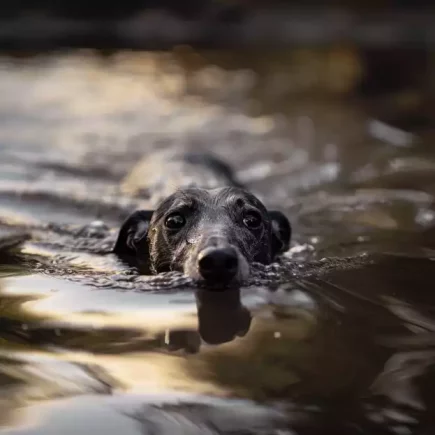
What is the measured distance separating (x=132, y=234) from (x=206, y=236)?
3.26 ft

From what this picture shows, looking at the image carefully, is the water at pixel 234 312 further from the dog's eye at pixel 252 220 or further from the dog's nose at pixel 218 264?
the dog's eye at pixel 252 220

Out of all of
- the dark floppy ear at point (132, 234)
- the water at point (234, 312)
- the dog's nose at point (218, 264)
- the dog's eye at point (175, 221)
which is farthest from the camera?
the dark floppy ear at point (132, 234)

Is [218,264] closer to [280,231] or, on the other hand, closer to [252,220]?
[252,220]

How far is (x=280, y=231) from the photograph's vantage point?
5047 mm

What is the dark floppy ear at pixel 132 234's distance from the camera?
4895 mm

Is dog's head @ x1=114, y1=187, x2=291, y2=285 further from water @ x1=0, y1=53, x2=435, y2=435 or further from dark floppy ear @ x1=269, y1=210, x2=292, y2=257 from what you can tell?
water @ x1=0, y1=53, x2=435, y2=435

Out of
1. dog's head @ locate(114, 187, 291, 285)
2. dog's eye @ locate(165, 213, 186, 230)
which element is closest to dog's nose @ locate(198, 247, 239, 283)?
dog's head @ locate(114, 187, 291, 285)

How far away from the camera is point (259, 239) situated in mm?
4562

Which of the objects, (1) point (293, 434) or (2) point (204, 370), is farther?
(2) point (204, 370)

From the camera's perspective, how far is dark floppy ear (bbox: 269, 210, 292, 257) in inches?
197

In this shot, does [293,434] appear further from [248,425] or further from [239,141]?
[239,141]

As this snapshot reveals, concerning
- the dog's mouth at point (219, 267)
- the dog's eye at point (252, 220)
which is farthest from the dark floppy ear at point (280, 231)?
the dog's mouth at point (219, 267)

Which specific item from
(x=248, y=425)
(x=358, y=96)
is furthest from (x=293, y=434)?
(x=358, y=96)

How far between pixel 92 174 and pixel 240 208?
11.2 ft
